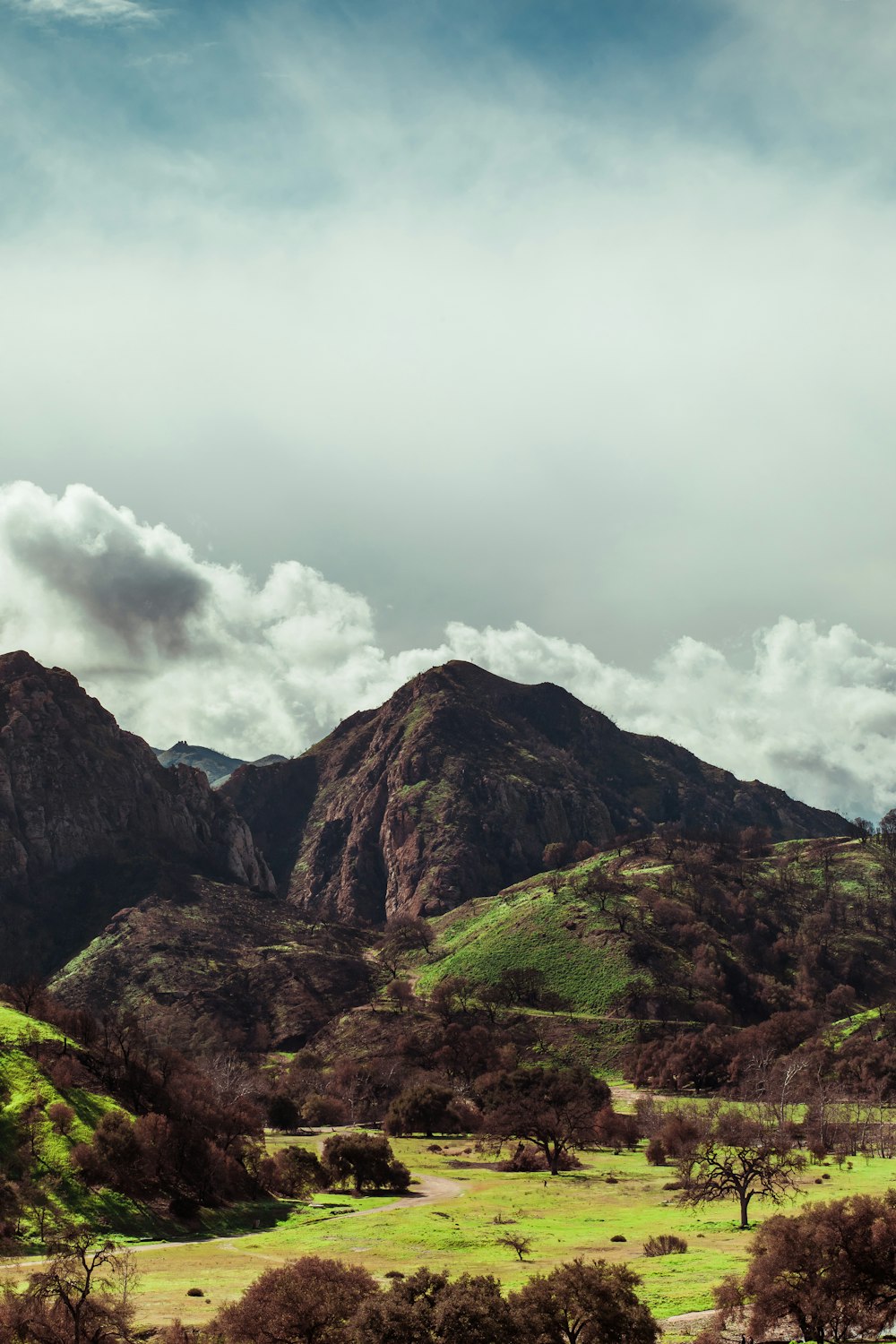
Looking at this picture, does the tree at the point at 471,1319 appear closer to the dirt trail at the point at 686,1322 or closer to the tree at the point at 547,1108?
the dirt trail at the point at 686,1322

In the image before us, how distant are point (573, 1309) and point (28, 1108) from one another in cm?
7194

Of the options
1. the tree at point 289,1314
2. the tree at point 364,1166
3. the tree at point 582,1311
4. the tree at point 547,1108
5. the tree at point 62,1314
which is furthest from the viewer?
the tree at point 547,1108

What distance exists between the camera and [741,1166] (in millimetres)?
116375

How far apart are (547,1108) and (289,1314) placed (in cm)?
A: 10826

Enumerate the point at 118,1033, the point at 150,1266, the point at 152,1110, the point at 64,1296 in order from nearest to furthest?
1. the point at 64,1296
2. the point at 150,1266
3. the point at 152,1110
4. the point at 118,1033

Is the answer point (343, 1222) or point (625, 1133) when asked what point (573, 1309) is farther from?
point (625, 1133)

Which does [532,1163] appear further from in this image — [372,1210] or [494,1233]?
[494,1233]

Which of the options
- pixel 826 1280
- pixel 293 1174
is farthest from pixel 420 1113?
pixel 826 1280

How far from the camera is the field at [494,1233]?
69.3m

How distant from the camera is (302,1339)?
47594 mm

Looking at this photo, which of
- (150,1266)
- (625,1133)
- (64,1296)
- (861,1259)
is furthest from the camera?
(625,1133)

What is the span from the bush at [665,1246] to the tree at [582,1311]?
33.8 m

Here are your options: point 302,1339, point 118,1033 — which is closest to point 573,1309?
point 302,1339

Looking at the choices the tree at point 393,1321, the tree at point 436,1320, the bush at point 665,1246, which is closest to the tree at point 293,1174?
the bush at point 665,1246
